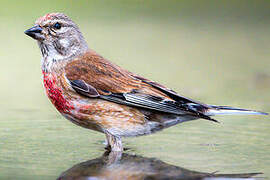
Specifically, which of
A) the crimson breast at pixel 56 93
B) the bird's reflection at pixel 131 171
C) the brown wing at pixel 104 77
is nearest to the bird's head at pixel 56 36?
the brown wing at pixel 104 77

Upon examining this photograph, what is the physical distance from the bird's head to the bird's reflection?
1.43m

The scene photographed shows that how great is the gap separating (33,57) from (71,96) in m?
6.37

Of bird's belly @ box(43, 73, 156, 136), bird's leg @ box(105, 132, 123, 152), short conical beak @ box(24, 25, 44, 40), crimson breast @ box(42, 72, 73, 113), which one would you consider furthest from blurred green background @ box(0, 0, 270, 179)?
short conical beak @ box(24, 25, 44, 40)

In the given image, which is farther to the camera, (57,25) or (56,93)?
(57,25)

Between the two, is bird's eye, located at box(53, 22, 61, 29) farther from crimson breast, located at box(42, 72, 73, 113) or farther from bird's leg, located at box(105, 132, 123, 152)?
bird's leg, located at box(105, 132, 123, 152)

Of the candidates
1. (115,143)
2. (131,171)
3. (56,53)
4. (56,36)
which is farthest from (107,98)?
(131,171)

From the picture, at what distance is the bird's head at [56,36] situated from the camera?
22.2 ft

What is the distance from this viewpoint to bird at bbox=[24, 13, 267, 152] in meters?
6.50

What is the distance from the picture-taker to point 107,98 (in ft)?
21.6

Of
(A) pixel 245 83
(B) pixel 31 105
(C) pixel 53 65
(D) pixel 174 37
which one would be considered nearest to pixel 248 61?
(A) pixel 245 83

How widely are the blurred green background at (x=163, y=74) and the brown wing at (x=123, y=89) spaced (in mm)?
439

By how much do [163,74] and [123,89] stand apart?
456 centimetres

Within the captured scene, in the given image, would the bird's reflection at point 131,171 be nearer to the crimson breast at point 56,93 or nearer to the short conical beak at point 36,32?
the crimson breast at point 56,93

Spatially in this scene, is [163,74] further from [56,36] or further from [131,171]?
[131,171]
